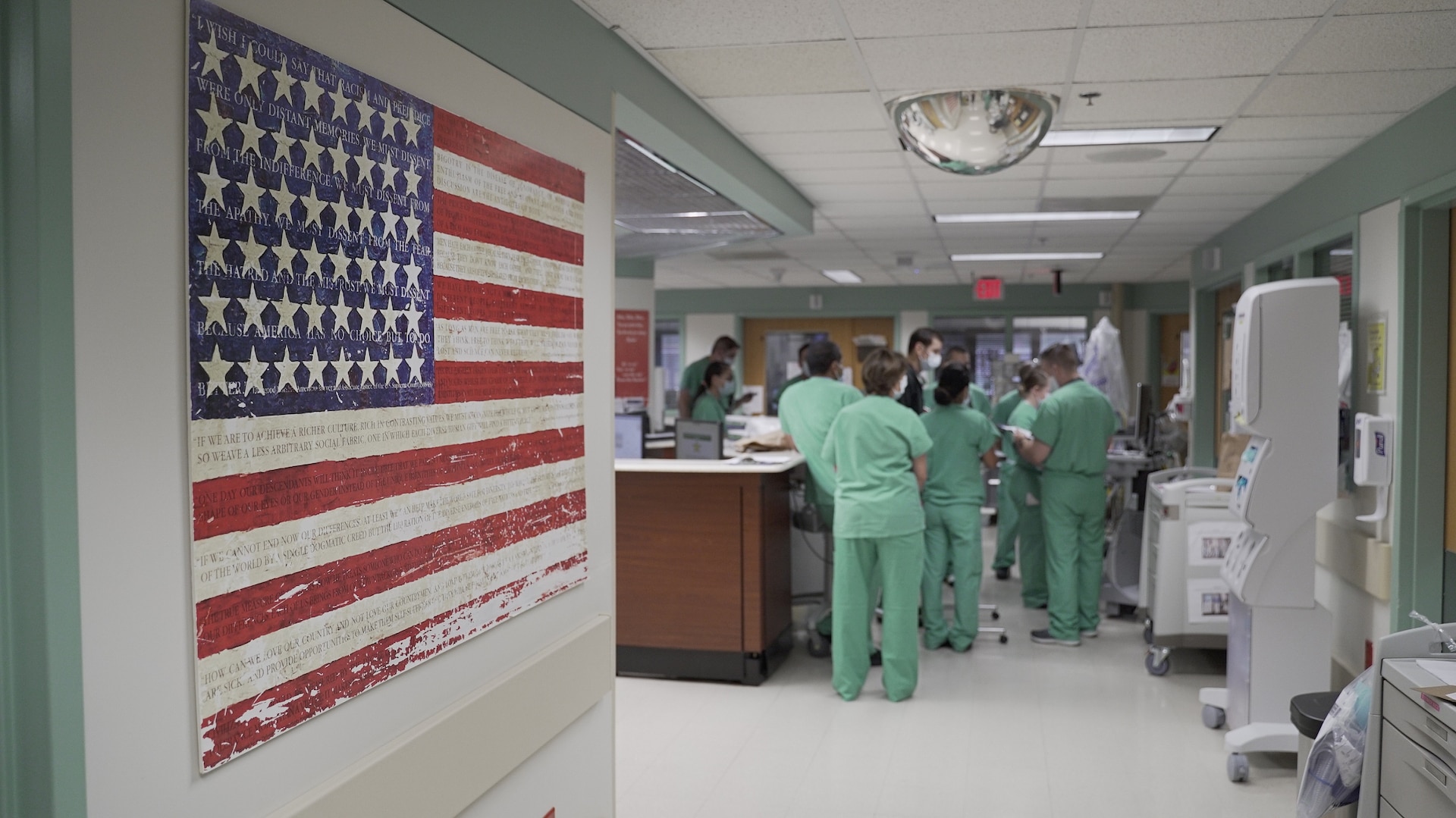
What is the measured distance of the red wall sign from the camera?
29.2 feet

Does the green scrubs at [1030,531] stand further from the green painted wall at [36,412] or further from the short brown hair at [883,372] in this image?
the green painted wall at [36,412]

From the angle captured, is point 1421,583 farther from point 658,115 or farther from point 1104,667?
point 658,115

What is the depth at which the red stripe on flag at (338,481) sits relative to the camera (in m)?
1.50

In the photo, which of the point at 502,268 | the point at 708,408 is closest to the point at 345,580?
the point at 502,268

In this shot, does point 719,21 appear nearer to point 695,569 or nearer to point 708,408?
point 695,569

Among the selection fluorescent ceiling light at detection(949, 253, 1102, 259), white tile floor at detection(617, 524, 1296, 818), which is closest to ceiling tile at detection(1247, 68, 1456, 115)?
white tile floor at detection(617, 524, 1296, 818)

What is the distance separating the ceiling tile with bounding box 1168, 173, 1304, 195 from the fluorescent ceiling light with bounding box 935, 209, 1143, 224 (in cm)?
77

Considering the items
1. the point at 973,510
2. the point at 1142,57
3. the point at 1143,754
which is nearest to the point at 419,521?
the point at 1142,57

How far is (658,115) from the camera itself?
3512mm

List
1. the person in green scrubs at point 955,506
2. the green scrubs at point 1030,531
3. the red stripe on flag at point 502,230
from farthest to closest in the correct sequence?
the green scrubs at point 1030,531
the person in green scrubs at point 955,506
the red stripe on flag at point 502,230

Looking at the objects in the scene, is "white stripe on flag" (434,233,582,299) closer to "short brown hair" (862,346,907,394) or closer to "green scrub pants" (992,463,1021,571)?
"short brown hair" (862,346,907,394)

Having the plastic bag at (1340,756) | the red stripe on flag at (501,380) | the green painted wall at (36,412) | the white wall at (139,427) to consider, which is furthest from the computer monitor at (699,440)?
the green painted wall at (36,412)

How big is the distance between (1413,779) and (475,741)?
2014 mm

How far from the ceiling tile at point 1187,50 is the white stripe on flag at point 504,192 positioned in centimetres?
156
